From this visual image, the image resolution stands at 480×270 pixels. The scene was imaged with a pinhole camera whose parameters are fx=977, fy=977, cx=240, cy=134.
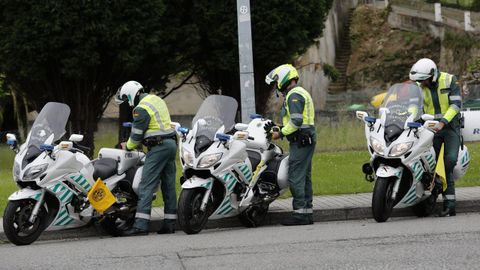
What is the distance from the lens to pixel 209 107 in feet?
36.2

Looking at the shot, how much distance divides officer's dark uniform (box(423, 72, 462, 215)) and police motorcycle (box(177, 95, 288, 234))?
1835 millimetres

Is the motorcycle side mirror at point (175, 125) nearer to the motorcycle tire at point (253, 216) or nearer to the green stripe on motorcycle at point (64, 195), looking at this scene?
the motorcycle tire at point (253, 216)

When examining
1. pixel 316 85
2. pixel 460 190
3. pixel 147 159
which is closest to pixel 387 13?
pixel 316 85

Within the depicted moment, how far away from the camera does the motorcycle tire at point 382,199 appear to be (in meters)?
10.4

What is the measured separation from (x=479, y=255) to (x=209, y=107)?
405cm

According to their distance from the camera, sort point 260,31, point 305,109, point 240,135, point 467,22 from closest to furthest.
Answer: point 240,135 → point 305,109 → point 260,31 → point 467,22

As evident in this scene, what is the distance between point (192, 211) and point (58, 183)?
142 cm

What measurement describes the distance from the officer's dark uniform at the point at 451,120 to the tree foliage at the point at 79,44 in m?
9.67

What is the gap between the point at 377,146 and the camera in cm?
1060

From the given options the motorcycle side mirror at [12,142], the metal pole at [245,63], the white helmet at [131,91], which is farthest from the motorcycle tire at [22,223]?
the metal pole at [245,63]

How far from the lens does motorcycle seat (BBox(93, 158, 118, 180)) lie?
10.7 m

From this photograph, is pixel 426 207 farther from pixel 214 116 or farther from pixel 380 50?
pixel 380 50

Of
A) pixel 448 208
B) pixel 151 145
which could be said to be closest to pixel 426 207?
pixel 448 208

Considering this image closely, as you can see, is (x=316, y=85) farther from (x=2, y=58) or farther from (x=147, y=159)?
(x=147, y=159)
